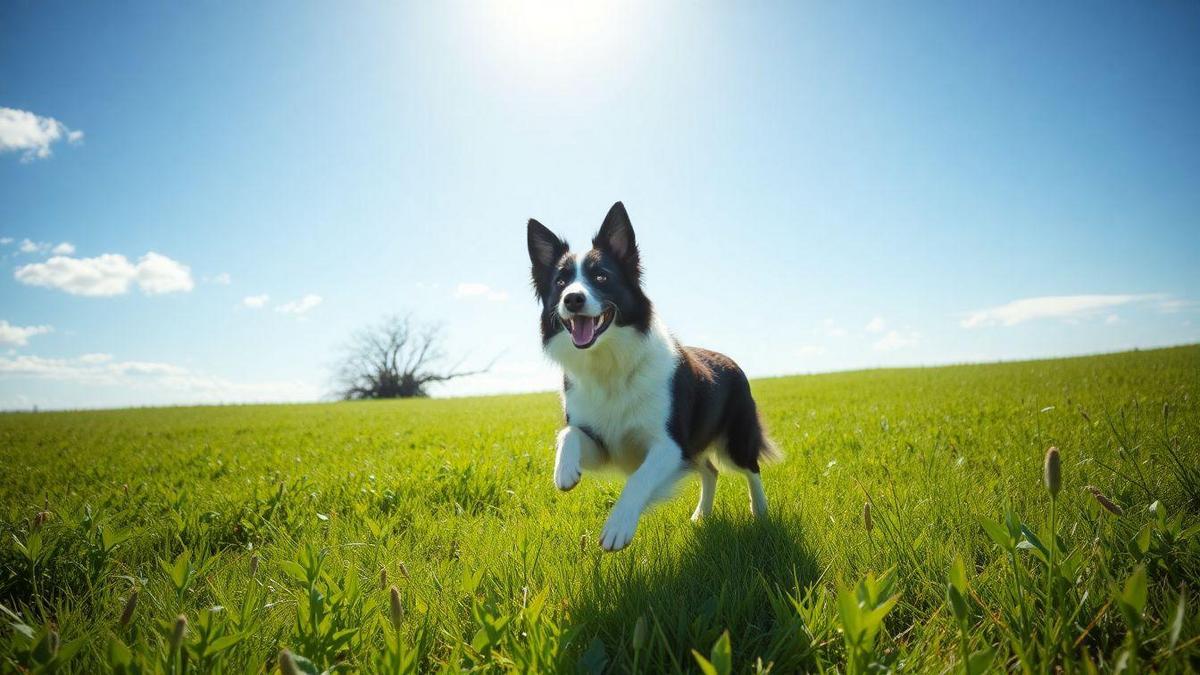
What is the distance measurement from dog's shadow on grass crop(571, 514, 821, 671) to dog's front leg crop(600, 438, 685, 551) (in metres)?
0.13

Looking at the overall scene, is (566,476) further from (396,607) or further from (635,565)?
(396,607)

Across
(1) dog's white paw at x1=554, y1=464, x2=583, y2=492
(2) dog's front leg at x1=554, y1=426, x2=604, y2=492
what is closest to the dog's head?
(2) dog's front leg at x1=554, y1=426, x2=604, y2=492

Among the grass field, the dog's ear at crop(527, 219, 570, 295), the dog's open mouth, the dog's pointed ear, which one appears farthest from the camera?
the dog's ear at crop(527, 219, 570, 295)

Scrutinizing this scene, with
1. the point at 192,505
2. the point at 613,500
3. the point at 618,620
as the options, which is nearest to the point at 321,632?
the point at 618,620

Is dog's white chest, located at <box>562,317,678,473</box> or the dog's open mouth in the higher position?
the dog's open mouth

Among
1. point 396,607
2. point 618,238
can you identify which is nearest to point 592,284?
point 618,238

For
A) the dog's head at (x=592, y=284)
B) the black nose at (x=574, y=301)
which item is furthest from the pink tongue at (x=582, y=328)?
the black nose at (x=574, y=301)

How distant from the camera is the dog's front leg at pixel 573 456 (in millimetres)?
3330

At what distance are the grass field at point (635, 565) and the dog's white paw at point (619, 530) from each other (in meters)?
0.12

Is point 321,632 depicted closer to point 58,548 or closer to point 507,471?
point 58,548

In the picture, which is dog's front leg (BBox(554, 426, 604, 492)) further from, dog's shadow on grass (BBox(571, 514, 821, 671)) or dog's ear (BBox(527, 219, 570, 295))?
dog's ear (BBox(527, 219, 570, 295))

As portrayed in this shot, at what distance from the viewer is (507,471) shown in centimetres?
528

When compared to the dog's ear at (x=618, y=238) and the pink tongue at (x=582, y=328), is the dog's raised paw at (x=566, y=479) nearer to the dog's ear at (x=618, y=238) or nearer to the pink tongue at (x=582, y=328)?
the pink tongue at (x=582, y=328)

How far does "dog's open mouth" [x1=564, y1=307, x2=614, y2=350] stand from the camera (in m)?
3.85
